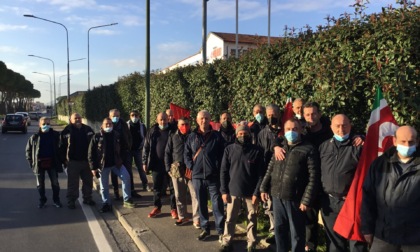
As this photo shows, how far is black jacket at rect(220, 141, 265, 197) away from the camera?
4.83 meters

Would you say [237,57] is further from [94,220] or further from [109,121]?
[94,220]

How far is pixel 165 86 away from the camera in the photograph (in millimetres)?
12148

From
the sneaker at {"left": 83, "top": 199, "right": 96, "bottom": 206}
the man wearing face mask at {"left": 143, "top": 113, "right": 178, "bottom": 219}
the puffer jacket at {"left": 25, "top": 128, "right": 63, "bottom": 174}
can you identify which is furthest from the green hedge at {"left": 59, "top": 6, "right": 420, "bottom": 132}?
the puffer jacket at {"left": 25, "top": 128, "right": 63, "bottom": 174}

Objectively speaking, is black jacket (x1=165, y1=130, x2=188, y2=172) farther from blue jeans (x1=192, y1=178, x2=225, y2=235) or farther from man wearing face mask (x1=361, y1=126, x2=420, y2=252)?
man wearing face mask (x1=361, y1=126, x2=420, y2=252)

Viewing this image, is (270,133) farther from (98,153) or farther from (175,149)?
(98,153)

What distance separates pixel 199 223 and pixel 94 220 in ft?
6.83

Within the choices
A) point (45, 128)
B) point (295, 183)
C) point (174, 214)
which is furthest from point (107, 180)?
point (295, 183)

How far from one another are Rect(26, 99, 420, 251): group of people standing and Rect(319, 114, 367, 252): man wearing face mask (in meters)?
0.01

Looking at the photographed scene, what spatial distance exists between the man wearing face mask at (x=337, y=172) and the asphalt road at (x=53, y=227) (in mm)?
2823

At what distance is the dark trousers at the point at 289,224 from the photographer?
166 inches

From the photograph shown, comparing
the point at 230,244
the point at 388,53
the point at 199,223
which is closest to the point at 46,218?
the point at 199,223

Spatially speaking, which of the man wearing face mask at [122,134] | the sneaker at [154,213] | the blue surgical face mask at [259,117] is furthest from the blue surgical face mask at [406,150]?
the man wearing face mask at [122,134]

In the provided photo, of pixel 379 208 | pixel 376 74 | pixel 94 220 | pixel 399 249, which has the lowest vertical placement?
pixel 94 220

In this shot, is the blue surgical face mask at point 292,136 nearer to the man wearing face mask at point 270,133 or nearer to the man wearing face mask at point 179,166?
the man wearing face mask at point 270,133
